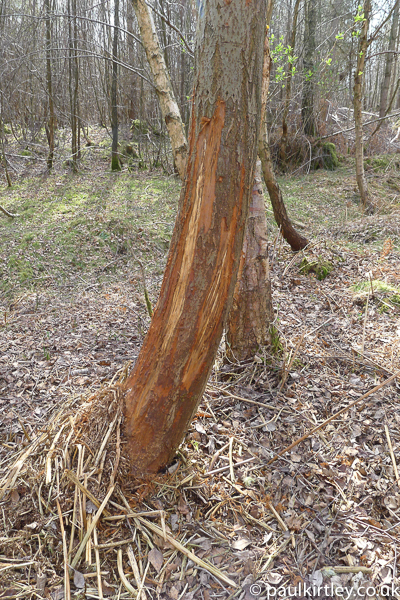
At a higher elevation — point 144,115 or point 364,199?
point 144,115

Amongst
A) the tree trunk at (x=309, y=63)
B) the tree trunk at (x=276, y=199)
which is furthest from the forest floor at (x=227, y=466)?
the tree trunk at (x=309, y=63)

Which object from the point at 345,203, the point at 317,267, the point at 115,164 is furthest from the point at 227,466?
the point at 115,164

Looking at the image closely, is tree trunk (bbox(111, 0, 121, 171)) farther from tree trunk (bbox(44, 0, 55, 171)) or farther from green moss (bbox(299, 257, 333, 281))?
green moss (bbox(299, 257, 333, 281))

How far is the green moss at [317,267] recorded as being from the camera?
17.2 feet

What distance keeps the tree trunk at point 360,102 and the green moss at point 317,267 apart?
141 inches

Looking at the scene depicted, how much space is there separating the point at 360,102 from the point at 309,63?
6.09 meters

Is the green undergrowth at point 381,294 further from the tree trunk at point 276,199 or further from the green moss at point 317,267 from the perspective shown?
the tree trunk at point 276,199

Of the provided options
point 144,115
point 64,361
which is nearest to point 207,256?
point 64,361

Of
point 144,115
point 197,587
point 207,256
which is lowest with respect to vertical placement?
point 197,587

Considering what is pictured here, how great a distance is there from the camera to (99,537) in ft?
5.99

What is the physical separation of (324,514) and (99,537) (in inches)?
45.5

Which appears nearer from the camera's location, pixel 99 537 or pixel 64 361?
pixel 99 537

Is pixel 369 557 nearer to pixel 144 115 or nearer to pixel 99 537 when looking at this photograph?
pixel 99 537

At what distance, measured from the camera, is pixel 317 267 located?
529 centimetres
